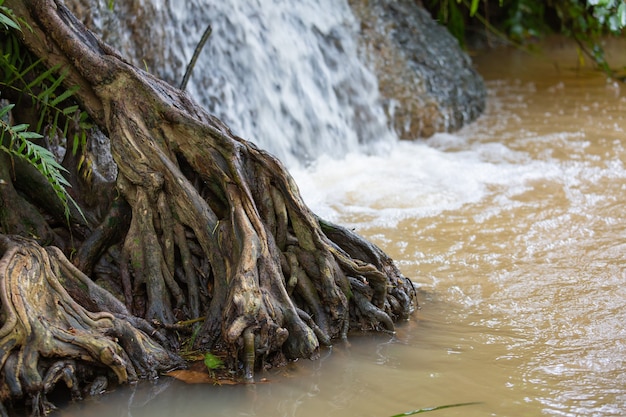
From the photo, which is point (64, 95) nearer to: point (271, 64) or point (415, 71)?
point (271, 64)

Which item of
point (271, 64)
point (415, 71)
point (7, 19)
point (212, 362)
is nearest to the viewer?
point (212, 362)

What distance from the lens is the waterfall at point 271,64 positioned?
22.2 ft

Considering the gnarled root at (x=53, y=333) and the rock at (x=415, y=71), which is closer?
the gnarled root at (x=53, y=333)

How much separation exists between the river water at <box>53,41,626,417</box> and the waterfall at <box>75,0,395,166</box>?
406mm

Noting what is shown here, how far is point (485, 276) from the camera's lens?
16.6ft

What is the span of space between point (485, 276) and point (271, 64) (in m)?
3.60

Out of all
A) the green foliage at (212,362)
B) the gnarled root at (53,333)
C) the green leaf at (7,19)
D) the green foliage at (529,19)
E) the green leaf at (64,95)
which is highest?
the green foliage at (529,19)

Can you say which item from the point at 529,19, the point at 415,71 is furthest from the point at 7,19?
the point at 529,19

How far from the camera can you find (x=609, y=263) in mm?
5172

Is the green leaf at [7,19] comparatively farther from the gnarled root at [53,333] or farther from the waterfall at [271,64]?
the waterfall at [271,64]

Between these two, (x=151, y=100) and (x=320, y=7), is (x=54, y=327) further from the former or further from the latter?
(x=320, y=7)

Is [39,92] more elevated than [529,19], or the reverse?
[529,19]

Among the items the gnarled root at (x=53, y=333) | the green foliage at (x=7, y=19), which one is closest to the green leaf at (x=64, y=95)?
the green foliage at (x=7, y=19)

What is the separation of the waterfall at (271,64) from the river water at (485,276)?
0.41m
